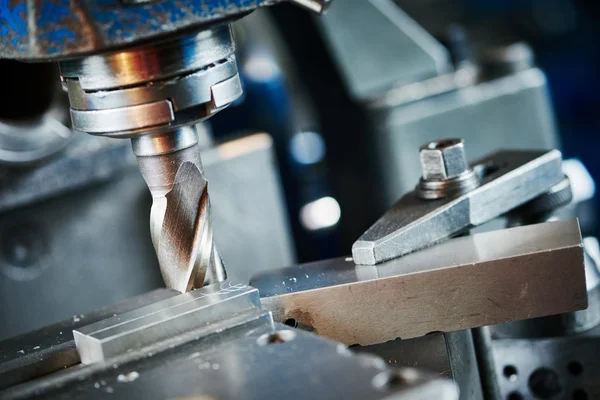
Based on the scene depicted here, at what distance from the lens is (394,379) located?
0.49 metres

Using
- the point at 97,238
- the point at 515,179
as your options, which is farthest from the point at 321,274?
the point at 97,238

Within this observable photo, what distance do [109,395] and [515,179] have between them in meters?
0.38

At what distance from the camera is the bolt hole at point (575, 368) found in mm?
732

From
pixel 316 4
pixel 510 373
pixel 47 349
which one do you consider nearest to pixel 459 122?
pixel 510 373

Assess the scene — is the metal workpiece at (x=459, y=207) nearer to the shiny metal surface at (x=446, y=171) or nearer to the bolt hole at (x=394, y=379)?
the shiny metal surface at (x=446, y=171)

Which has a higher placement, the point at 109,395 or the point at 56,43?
the point at 56,43

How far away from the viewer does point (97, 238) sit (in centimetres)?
114

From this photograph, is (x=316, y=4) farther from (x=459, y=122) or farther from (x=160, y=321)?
(x=459, y=122)

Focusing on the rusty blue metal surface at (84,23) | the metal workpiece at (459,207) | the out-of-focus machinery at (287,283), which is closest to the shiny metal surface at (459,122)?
the out-of-focus machinery at (287,283)

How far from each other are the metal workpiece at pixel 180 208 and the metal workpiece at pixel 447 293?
6 cm

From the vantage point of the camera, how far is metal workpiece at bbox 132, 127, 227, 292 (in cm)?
64

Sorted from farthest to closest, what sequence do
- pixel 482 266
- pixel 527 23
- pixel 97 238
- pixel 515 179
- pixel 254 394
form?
pixel 527 23
pixel 97 238
pixel 515 179
pixel 482 266
pixel 254 394

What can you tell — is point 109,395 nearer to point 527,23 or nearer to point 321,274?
point 321,274

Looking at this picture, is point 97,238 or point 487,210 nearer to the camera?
point 487,210
